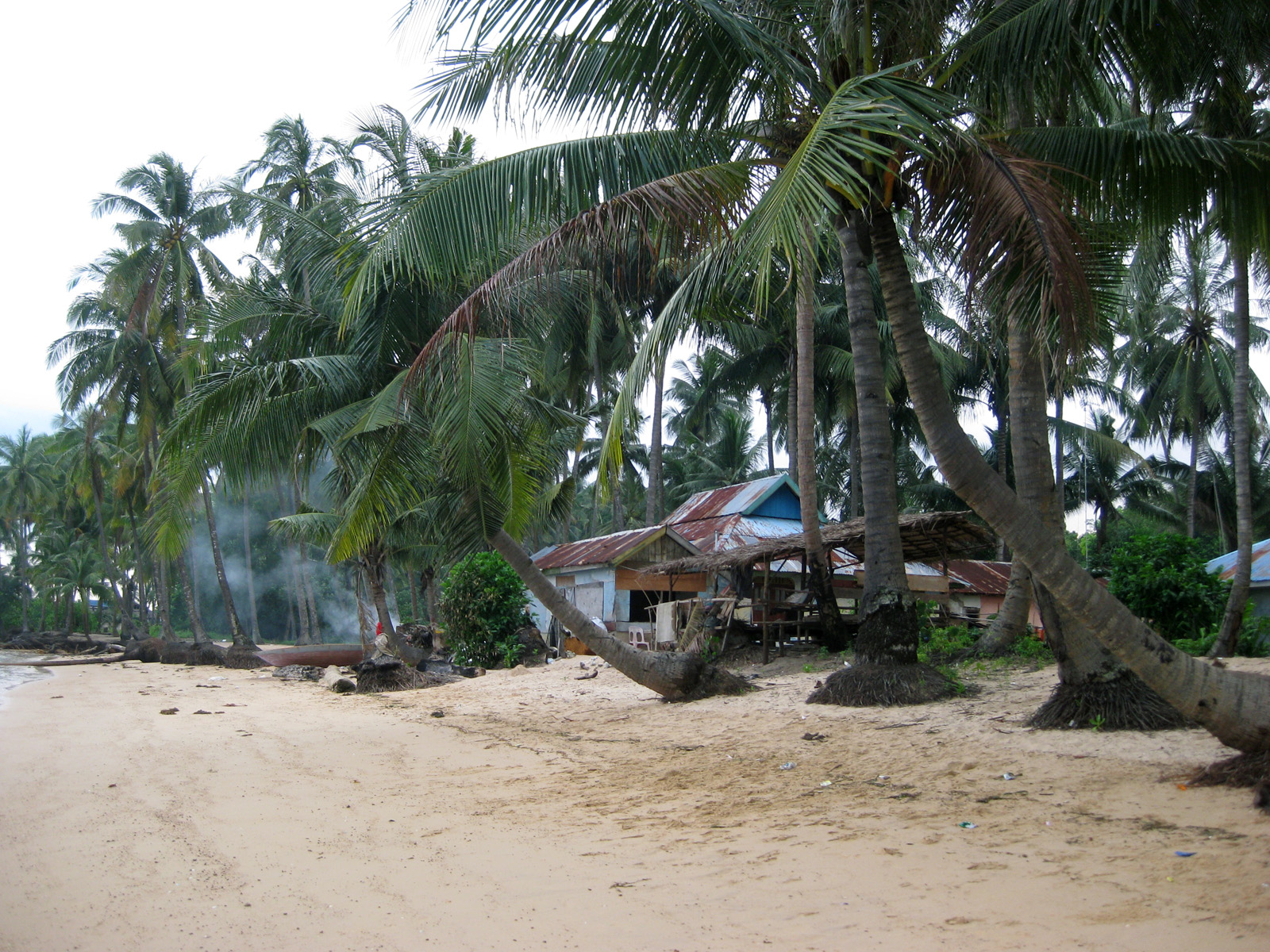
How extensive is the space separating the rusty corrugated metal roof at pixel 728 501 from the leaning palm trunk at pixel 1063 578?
14.1 metres

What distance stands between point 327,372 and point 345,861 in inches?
289

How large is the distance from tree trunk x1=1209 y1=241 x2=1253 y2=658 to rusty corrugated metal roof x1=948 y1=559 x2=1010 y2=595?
8.83 meters

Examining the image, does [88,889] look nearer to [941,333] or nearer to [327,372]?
[327,372]

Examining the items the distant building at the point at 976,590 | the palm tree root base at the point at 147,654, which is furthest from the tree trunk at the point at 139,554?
the distant building at the point at 976,590

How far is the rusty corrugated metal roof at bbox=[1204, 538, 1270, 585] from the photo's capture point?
Answer: 50.7 feet

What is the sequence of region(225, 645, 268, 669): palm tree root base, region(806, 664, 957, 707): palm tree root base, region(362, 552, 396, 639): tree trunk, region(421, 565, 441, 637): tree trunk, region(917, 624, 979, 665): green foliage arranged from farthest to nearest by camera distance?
1. region(421, 565, 441, 637): tree trunk
2. region(225, 645, 268, 669): palm tree root base
3. region(362, 552, 396, 639): tree trunk
4. region(917, 624, 979, 665): green foliage
5. region(806, 664, 957, 707): palm tree root base

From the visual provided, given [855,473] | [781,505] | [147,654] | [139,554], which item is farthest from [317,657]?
[139,554]

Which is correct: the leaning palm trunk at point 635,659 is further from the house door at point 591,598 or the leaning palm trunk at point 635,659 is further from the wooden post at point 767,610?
the house door at point 591,598

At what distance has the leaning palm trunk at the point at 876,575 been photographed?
863 centimetres

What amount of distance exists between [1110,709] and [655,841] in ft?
12.6

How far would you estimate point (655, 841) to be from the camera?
482 cm

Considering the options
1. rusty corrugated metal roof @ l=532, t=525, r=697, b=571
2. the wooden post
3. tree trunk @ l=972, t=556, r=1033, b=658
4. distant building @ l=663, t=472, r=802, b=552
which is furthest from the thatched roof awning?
rusty corrugated metal roof @ l=532, t=525, r=697, b=571

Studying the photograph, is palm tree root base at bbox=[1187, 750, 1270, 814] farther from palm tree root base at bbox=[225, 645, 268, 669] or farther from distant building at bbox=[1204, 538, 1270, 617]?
palm tree root base at bbox=[225, 645, 268, 669]

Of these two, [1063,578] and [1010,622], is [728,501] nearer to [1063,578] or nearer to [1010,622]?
[1010,622]
